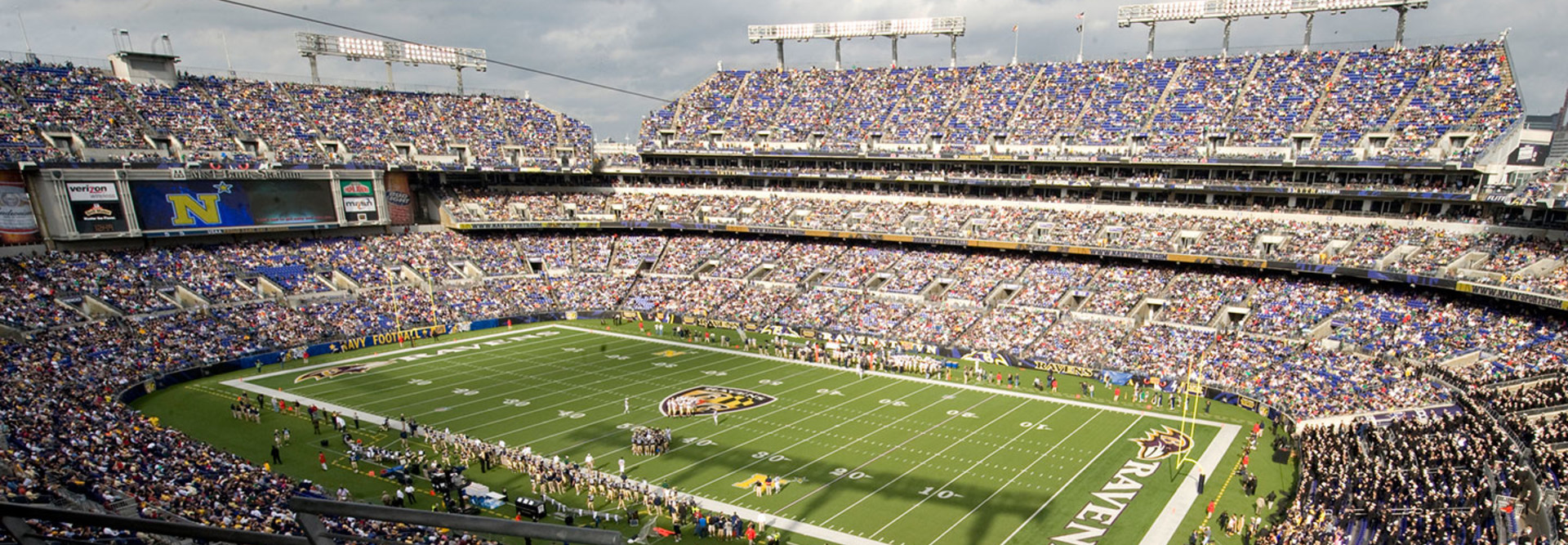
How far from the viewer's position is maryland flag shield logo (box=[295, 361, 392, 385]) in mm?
37344

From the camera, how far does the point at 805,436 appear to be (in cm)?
2919

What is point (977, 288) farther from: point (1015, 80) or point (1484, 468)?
point (1484, 468)

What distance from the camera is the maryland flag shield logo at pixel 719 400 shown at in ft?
106

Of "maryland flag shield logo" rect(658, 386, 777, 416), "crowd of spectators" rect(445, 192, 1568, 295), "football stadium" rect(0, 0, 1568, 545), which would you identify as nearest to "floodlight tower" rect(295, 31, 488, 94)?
"football stadium" rect(0, 0, 1568, 545)

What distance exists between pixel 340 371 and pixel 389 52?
1416 inches

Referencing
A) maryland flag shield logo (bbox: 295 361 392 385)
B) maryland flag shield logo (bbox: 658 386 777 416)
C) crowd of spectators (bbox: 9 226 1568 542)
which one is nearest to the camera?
crowd of spectators (bbox: 9 226 1568 542)

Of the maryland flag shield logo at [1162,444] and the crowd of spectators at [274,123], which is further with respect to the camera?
the crowd of spectators at [274,123]

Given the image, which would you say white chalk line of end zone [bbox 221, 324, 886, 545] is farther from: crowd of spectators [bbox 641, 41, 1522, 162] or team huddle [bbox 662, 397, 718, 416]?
crowd of spectators [bbox 641, 41, 1522, 162]

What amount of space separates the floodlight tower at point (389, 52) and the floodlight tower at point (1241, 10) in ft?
170

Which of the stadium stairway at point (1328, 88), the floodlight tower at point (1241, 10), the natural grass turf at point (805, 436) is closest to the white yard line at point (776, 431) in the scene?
the natural grass turf at point (805, 436)

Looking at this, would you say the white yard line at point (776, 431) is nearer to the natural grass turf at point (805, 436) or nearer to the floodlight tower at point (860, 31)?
the natural grass turf at point (805, 436)

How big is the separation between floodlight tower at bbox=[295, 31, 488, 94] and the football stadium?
322mm

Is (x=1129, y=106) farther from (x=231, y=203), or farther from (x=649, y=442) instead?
(x=231, y=203)

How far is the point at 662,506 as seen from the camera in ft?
75.2
